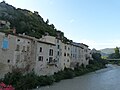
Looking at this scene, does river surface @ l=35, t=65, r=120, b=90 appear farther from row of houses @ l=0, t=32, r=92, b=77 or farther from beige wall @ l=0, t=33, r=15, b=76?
beige wall @ l=0, t=33, r=15, b=76

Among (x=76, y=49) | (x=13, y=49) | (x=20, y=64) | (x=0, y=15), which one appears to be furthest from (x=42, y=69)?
(x=0, y=15)

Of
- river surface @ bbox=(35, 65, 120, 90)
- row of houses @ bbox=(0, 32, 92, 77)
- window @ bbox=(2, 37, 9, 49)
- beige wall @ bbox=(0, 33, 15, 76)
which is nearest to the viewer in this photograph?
beige wall @ bbox=(0, 33, 15, 76)

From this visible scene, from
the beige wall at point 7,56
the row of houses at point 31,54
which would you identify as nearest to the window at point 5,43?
the row of houses at point 31,54

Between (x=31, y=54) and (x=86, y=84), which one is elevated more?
(x=31, y=54)

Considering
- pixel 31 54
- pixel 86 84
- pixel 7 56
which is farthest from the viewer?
pixel 86 84

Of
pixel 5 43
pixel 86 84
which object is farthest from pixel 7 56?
pixel 86 84

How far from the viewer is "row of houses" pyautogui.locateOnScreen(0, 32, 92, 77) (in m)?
29.2

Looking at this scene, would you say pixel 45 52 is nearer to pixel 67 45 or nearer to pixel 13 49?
pixel 13 49

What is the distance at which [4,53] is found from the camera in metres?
28.9

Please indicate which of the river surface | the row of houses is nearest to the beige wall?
the row of houses

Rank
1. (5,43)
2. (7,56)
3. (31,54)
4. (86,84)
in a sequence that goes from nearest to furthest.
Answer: (5,43) < (7,56) < (31,54) < (86,84)

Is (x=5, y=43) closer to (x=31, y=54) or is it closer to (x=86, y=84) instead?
(x=31, y=54)

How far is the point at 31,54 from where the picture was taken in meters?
35.1

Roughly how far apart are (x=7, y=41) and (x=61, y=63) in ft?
68.4
